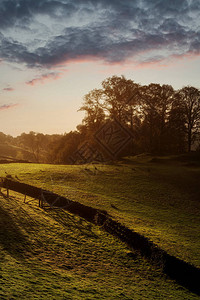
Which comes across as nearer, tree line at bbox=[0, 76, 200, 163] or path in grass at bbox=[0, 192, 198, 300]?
path in grass at bbox=[0, 192, 198, 300]

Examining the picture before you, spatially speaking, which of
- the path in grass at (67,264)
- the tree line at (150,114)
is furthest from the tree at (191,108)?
the path in grass at (67,264)

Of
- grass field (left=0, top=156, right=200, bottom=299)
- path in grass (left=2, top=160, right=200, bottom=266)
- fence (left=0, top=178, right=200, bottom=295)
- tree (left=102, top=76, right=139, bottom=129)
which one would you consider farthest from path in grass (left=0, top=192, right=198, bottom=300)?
tree (left=102, top=76, right=139, bottom=129)

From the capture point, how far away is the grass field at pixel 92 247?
8.58m

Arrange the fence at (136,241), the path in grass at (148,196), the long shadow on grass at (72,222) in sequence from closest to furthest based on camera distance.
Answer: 1. the fence at (136,241)
2. the long shadow on grass at (72,222)
3. the path in grass at (148,196)

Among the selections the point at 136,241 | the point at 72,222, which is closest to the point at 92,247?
the point at 136,241

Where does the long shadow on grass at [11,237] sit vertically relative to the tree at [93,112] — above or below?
below

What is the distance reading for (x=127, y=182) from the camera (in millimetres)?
29328

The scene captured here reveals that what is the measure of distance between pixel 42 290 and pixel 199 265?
25.7ft

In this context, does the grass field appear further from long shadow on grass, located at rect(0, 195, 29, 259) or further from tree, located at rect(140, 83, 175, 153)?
tree, located at rect(140, 83, 175, 153)

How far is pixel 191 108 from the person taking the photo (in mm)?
58344

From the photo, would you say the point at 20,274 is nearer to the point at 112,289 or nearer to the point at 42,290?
the point at 42,290

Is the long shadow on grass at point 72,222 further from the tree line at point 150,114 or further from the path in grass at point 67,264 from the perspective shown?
the tree line at point 150,114

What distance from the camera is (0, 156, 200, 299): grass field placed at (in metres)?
8.58

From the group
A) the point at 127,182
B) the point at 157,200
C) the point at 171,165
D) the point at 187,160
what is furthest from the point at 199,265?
the point at 187,160
